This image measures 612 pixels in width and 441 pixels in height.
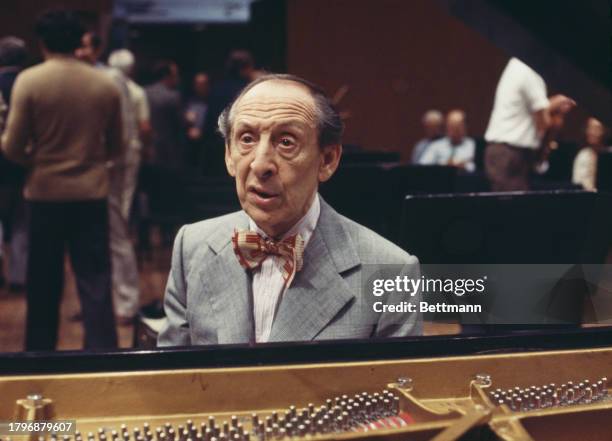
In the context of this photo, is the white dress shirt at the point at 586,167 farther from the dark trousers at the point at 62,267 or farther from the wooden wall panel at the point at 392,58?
the wooden wall panel at the point at 392,58

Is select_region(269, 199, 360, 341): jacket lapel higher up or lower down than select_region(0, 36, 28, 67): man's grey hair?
lower down

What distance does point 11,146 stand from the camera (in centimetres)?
396

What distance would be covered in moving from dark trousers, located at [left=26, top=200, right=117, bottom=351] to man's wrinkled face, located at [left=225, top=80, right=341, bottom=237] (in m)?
2.41

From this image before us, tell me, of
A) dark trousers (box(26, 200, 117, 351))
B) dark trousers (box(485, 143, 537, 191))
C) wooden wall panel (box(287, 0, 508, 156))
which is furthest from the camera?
wooden wall panel (box(287, 0, 508, 156))

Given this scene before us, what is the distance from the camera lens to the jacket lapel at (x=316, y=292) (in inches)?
75.7

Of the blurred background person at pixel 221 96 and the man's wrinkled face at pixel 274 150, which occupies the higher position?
the man's wrinkled face at pixel 274 150

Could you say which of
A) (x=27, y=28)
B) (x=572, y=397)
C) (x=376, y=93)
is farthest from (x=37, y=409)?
(x=376, y=93)

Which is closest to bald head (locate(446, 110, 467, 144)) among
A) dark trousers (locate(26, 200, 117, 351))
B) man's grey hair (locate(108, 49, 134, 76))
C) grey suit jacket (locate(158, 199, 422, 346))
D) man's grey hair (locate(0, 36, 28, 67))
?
man's grey hair (locate(108, 49, 134, 76))

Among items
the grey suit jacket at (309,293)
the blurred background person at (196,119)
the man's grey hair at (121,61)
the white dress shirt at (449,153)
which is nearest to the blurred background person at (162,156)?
the man's grey hair at (121,61)

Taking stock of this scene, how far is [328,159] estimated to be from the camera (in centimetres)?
199

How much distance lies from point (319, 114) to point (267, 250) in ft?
1.06

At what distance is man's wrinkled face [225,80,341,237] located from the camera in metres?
1.85

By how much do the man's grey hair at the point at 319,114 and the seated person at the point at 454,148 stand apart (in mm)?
6233

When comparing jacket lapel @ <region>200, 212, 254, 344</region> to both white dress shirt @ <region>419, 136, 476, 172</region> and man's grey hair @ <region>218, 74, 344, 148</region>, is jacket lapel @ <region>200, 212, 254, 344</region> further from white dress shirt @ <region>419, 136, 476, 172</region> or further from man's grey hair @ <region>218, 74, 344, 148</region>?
white dress shirt @ <region>419, 136, 476, 172</region>
